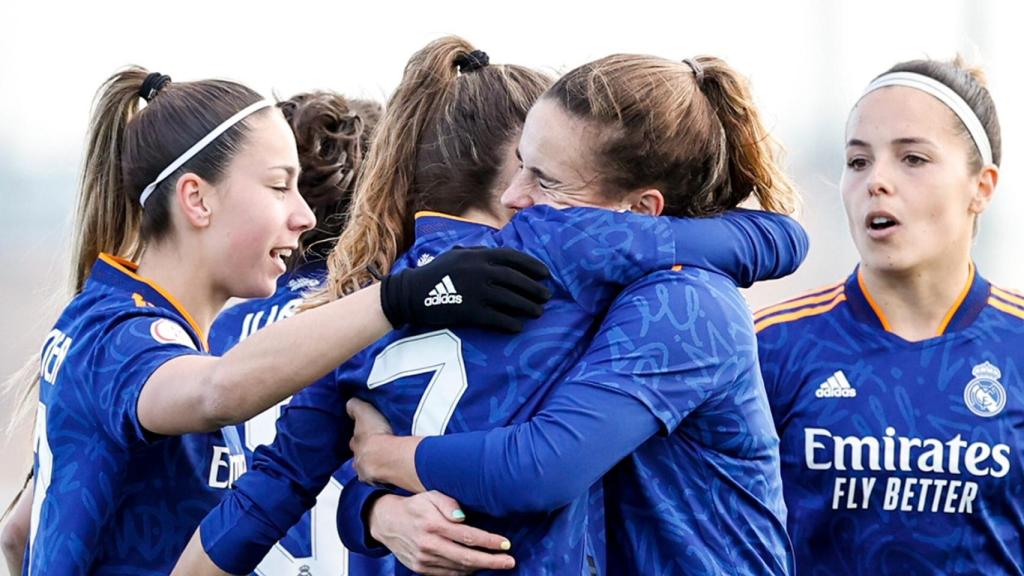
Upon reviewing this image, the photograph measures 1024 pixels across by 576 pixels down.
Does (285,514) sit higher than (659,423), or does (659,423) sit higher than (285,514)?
(659,423)

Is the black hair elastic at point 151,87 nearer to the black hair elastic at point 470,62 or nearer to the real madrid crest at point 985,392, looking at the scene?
the black hair elastic at point 470,62

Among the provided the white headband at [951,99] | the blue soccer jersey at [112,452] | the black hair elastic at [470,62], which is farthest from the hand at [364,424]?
the white headband at [951,99]

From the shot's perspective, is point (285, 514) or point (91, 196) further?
point (91, 196)

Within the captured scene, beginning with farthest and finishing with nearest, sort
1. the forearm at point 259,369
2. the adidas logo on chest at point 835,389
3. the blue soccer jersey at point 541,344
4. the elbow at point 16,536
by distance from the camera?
the elbow at point 16,536 < the adidas logo on chest at point 835,389 < the forearm at point 259,369 < the blue soccer jersey at point 541,344

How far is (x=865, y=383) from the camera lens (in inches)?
127

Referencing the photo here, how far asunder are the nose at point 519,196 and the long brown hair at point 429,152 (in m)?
0.27

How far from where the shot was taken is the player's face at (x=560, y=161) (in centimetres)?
219

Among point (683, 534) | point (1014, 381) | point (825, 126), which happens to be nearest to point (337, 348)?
point (683, 534)

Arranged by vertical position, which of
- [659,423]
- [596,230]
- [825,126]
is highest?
[596,230]

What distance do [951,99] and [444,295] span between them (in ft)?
5.60

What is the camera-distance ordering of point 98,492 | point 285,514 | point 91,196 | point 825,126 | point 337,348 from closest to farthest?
1. point 337,348
2. point 285,514
3. point 98,492
4. point 91,196
5. point 825,126

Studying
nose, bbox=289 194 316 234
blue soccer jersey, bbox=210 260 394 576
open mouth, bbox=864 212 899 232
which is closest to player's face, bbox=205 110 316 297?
nose, bbox=289 194 316 234

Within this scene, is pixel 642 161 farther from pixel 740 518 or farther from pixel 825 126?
pixel 825 126

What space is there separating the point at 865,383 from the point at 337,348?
151 cm
